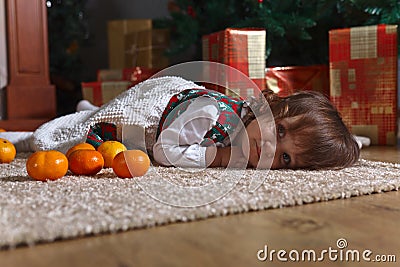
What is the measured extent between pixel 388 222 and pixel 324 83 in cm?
142

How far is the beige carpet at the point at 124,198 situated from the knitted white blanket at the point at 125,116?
0.70ft

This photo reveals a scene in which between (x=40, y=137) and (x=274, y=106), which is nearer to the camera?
(x=274, y=106)

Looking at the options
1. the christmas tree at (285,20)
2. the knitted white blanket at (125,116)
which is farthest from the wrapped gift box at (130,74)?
the knitted white blanket at (125,116)

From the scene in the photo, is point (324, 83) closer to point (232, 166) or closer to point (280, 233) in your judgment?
point (232, 166)

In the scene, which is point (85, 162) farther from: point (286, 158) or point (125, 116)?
point (286, 158)

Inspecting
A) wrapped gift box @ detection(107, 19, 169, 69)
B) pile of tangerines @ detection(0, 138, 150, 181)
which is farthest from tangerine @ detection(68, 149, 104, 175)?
wrapped gift box @ detection(107, 19, 169, 69)

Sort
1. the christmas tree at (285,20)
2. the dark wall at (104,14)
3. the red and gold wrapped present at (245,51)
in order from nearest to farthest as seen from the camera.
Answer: the red and gold wrapped present at (245,51) < the christmas tree at (285,20) < the dark wall at (104,14)

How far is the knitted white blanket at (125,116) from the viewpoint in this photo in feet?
4.25

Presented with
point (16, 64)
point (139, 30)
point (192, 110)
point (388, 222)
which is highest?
point (139, 30)

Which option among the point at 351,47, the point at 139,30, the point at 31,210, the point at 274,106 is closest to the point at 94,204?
the point at 31,210

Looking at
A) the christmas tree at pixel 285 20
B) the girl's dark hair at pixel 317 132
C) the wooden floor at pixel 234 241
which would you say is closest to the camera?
the wooden floor at pixel 234 241

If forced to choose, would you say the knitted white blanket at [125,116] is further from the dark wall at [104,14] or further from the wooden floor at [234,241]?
the dark wall at [104,14]

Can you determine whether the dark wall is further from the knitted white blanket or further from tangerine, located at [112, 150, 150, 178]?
tangerine, located at [112, 150, 150, 178]

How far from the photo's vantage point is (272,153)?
1.11 meters
